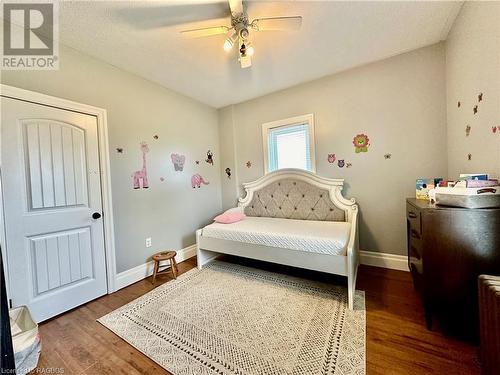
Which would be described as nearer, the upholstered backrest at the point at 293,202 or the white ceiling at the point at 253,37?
the white ceiling at the point at 253,37

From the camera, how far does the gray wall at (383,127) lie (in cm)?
220

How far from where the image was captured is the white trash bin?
1.26 meters

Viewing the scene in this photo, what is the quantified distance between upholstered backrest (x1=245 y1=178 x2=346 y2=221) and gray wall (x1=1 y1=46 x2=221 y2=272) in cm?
97

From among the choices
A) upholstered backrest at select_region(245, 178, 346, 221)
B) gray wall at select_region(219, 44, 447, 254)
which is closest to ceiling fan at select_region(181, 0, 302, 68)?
gray wall at select_region(219, 44, 447, 254)

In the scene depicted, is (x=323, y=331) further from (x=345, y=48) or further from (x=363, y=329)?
(x=345, y=48)

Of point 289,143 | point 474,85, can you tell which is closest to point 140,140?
point 289,143

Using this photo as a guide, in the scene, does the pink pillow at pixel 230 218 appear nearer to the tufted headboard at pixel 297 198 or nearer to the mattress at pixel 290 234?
the mattress at pixel 290 234

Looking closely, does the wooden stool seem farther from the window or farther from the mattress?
the window

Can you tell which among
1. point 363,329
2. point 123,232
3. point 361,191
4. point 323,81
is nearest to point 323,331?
point 363,329

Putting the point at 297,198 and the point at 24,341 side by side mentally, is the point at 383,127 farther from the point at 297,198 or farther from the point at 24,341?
the point at 24,341

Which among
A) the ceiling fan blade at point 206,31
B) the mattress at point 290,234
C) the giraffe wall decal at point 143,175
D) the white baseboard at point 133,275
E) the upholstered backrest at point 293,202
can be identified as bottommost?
the white baseboard at point 133,275

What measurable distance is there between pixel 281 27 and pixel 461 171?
2070 millimetres

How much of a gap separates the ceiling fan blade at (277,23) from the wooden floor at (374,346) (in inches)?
93.5

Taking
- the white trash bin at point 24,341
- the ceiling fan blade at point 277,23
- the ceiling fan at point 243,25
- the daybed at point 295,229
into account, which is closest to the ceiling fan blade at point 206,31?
the ceiling fan at point 243,25
